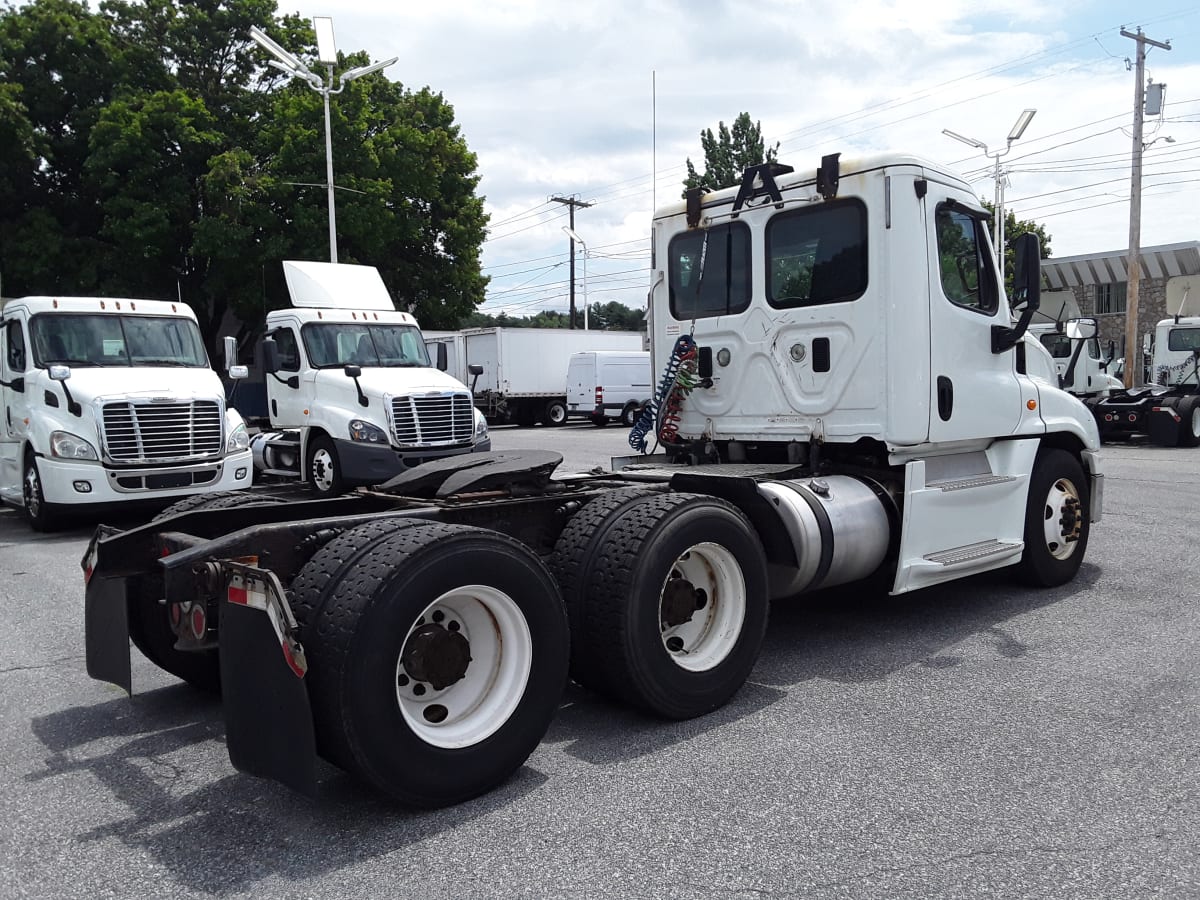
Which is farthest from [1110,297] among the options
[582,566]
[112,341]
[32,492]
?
[582,566]

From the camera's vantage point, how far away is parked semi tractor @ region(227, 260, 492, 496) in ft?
43.1

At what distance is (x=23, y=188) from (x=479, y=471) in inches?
1223

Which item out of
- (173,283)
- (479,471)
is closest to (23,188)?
(173,283)

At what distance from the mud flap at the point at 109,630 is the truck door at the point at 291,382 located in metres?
9.81

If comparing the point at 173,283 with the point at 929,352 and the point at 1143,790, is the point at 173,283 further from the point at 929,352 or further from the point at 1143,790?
the point at 1143,790

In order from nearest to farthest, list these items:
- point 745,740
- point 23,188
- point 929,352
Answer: point 745,740, point 929,352, point 23,188

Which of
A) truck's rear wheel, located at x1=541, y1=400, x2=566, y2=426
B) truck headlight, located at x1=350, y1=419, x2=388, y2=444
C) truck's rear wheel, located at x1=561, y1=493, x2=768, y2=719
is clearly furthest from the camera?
truck's rear wheel, located at x1=541, y1=400, x2=566, y2=426

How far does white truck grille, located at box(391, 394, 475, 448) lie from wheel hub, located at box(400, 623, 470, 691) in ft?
31.5

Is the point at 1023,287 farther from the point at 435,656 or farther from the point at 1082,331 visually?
the point at 435,656

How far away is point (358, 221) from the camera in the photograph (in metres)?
30.3

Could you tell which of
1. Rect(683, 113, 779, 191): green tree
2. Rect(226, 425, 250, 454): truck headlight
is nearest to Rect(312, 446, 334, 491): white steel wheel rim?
Rect(226, 425, 250, 454): truck headlight

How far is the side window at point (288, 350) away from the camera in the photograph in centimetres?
1408

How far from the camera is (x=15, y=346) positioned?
11492 millimetres

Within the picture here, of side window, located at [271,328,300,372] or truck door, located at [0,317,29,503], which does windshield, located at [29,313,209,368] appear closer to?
truck door, located at [0,317,29,503]
